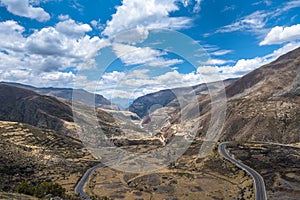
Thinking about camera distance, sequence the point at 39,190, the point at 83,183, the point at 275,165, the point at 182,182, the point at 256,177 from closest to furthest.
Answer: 1. the point at 39,190
2. the point at 256,177
3. the point at 275,165
4. the point at 182,182
5. the point at 83,183

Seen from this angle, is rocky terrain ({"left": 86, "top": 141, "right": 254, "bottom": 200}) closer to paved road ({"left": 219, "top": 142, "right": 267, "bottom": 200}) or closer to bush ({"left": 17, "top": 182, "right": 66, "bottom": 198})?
paved road ({"left": 219, "top": 142, "right": 267, "bottom": 200})

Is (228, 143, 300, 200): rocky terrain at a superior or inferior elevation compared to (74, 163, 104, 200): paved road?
superior

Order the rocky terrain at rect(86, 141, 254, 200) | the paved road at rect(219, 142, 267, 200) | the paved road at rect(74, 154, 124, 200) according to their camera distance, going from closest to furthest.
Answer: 1. the paved road at rect(219, 142, 267, 200)
2. the rocky terrain at rect(86, 141, 254, 200)
3. the paved road at rect(74, 154, 124, 200)

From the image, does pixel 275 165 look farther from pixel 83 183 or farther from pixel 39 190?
pixel 39 190

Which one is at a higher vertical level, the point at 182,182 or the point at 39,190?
the point at 39,190

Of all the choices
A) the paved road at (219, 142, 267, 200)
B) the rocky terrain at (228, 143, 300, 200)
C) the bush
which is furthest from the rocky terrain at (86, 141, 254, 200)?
the bush

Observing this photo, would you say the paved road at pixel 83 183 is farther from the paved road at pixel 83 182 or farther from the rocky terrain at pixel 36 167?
the rocky terrain at pixel 36 167

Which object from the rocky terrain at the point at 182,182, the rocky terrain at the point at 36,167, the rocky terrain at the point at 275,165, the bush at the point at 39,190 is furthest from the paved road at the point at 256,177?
the rocky terrain at the point at 36,167

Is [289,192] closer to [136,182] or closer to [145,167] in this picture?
[136,182]

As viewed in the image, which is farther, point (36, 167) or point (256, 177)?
point (36, 167)

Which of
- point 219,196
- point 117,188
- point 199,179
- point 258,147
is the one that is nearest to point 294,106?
point 258,147

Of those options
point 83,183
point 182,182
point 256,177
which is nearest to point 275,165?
point 256,177
